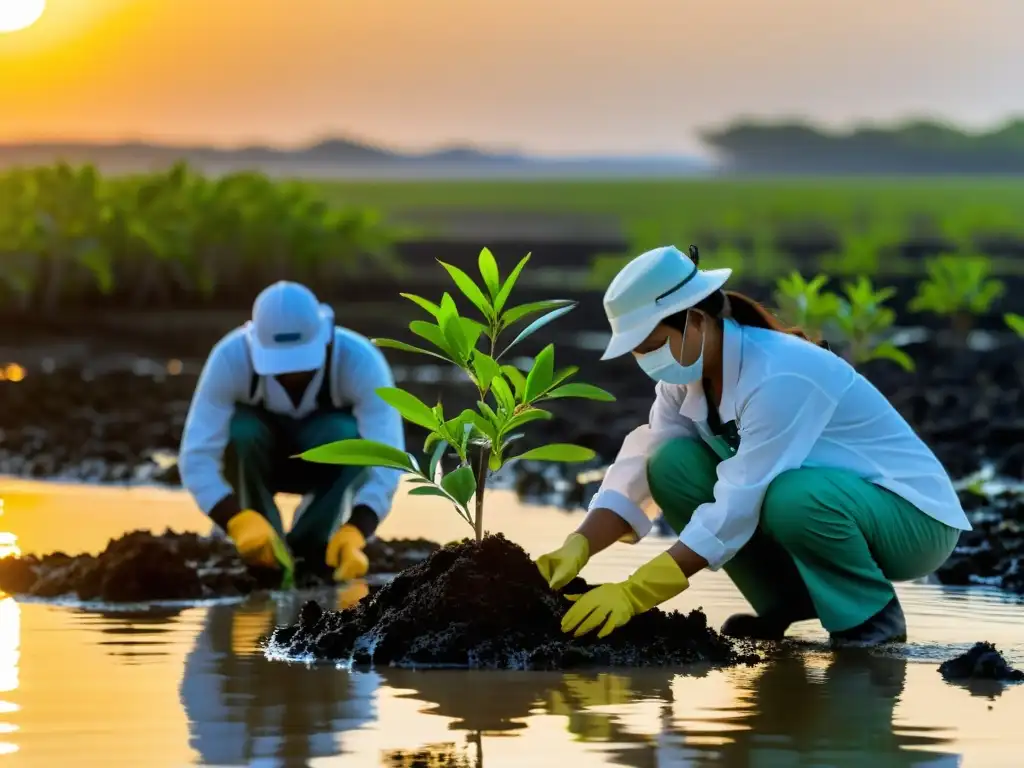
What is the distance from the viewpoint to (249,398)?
24.0 ft

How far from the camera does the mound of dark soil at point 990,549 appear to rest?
23.5 ft

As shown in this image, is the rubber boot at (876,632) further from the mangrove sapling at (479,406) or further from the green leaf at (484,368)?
the green leaf at (484,368)

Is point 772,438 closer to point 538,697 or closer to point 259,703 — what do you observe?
point 538,697

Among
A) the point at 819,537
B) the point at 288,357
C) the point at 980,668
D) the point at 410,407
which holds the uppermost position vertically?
the point at 288,357

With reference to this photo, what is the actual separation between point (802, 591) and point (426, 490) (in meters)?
1.25

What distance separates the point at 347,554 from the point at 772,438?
2059mm

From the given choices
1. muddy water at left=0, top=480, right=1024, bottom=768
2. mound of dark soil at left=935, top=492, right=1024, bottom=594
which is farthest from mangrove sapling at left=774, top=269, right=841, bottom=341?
muddy water at left=0, top=480, right=1024, bottom=768

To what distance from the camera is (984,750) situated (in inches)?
177

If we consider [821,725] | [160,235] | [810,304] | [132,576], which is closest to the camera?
[821,725]

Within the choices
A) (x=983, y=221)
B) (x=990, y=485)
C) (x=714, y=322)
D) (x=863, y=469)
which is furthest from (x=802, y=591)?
(x=983, y=221)

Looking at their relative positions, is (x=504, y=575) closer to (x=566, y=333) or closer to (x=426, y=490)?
(x=426, y=490)

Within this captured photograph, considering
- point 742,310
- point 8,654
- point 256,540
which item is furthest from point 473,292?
point 8,654

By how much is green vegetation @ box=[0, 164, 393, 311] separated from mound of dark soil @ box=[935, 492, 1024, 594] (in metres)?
14.4

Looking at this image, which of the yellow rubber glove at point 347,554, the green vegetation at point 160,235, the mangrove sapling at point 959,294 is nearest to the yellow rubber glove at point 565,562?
the yellow rubber glove at point 347,554
